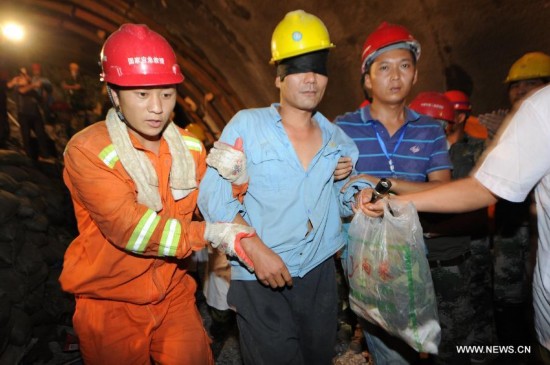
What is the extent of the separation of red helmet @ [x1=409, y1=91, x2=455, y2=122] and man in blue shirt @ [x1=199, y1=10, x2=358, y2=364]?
7.12 feet

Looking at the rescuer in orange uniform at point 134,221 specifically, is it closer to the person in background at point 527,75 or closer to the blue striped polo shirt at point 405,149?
the blue striped polo shirt at point 405,149

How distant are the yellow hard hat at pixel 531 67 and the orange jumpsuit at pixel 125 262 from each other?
3.58 meters

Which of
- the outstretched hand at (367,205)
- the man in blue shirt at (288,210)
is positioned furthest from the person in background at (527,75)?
the man in blue shirt at (288,210)

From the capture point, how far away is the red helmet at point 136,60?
1.86m

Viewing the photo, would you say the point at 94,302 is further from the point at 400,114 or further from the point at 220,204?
the point at 400,114

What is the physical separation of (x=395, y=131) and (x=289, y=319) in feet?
4.85

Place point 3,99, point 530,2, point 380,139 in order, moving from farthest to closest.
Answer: point 3,99, point 530,2, point 380,139

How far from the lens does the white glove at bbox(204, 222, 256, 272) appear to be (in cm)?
184

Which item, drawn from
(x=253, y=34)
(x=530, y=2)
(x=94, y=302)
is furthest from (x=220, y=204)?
(x=253, y=34)

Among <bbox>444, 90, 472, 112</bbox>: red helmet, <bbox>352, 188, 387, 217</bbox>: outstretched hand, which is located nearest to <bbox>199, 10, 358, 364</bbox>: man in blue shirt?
<bbox>352, 188, 387, 217</bbox>: outstretched hand

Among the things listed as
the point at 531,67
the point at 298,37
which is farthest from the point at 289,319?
the point at 531,67

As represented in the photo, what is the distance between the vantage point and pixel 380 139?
2.54m

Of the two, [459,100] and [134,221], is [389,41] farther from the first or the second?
[459,100]

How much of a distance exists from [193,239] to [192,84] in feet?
28.9
